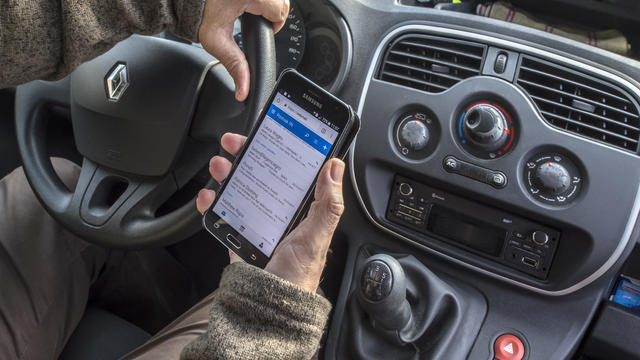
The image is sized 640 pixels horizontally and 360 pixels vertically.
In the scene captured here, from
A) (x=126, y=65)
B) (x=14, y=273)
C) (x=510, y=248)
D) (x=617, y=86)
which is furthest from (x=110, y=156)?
(x=617, y=86)

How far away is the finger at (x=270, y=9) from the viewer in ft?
2.79

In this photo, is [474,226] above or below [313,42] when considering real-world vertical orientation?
below

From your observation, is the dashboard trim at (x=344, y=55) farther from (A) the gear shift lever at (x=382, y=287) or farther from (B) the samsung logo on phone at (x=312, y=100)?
(A) the gear shift lever at (x=382, y=287)

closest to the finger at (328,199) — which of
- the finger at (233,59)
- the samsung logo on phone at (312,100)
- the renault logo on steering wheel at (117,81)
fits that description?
the samsung logo on phone at (312,100)

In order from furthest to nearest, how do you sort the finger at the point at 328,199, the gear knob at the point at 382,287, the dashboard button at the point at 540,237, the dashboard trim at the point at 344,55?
the dashboard trim at the point at 344,55, the dashboard button at the point at 540,237, the gear knob at the point at 382,287, the finger at the point at 328,199

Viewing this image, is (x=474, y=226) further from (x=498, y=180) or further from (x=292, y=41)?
(x=292, y=41)

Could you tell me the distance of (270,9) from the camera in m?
0.86

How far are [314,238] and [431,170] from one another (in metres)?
0.32

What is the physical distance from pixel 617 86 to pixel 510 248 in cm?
31

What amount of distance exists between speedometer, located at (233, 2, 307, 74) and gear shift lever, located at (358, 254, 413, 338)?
1.61 ft

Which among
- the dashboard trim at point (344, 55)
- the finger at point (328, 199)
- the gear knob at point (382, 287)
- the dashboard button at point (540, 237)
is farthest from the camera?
the dashboard trim at point (344, 55)

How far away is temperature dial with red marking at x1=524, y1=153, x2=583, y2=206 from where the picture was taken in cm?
88

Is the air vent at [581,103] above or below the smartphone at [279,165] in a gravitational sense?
above

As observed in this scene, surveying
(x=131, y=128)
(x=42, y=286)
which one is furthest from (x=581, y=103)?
(x=42, y=286)
